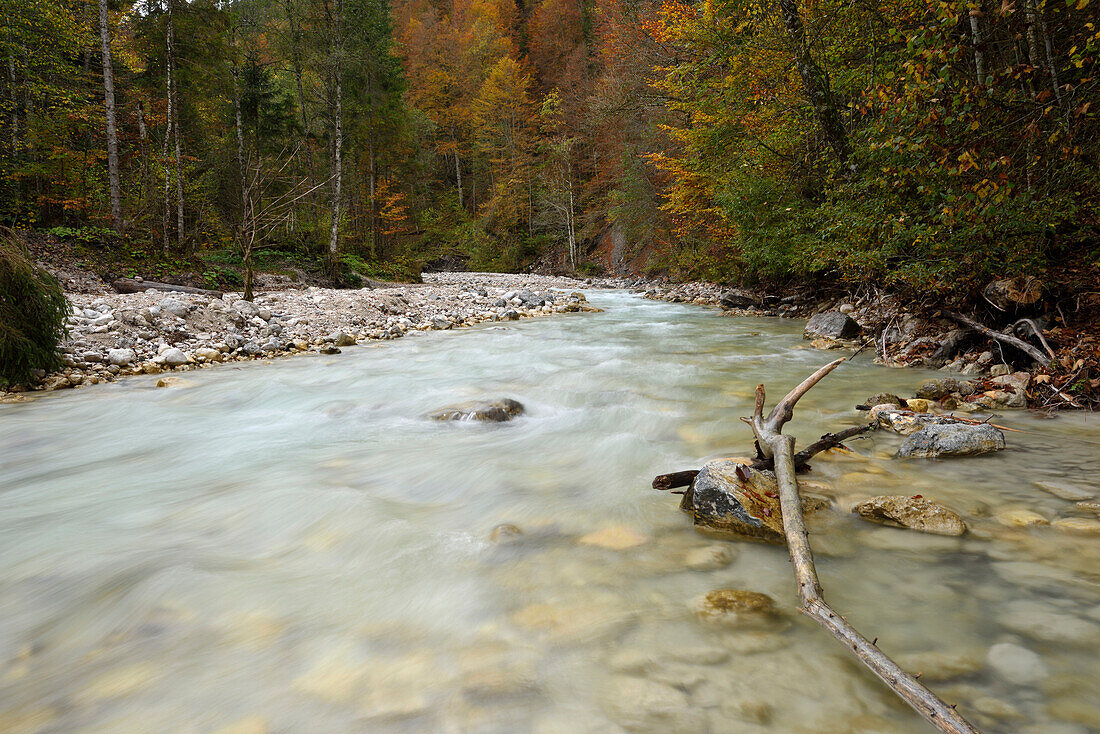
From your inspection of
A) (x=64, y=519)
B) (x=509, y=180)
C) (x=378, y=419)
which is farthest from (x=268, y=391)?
(x=509, y=180)

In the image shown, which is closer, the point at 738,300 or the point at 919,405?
the point at 919,405

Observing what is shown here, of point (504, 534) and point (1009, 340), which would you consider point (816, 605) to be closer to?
point (504, 534)

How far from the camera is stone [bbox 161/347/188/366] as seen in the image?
269 inches

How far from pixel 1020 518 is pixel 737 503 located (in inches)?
51.7

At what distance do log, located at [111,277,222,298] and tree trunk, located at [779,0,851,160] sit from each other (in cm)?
1170

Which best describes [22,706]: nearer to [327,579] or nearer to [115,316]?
[327,579]

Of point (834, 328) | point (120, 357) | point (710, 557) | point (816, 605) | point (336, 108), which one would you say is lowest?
point (710, 557)

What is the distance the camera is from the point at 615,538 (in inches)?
98.1

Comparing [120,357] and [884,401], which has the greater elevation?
[884,401]

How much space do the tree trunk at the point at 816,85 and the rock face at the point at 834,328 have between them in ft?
8.32

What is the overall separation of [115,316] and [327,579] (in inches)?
299

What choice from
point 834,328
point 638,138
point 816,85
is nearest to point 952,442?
point 834,328

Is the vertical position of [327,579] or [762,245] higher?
[762,245]

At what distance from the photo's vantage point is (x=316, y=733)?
1430 millimetres
